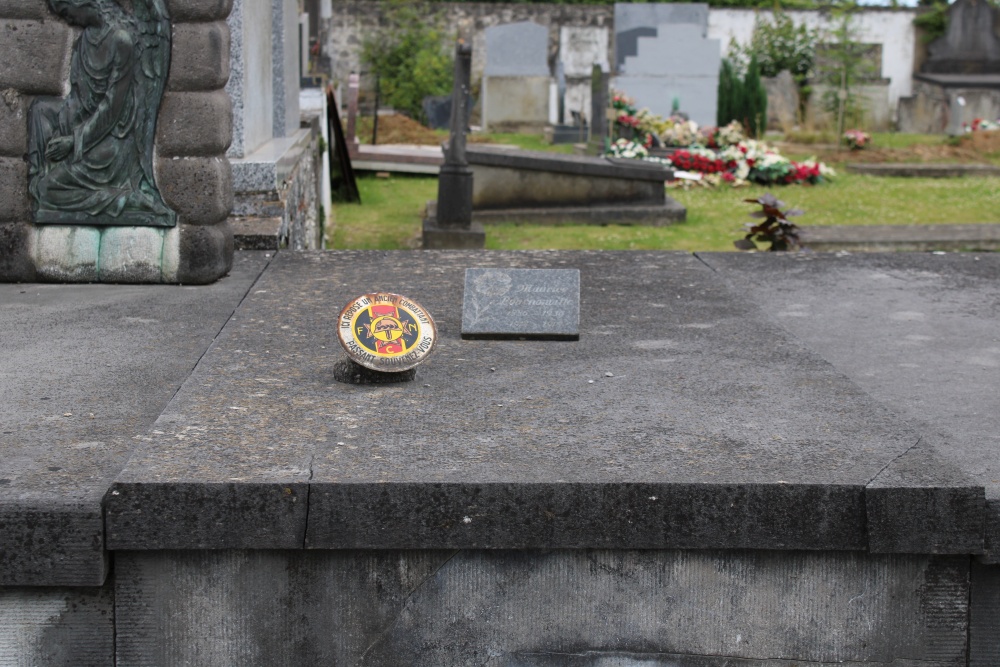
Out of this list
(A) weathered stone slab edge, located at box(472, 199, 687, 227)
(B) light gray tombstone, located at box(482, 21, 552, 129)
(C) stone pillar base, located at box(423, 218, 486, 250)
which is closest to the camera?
(C) stone pillar base, located at box(423, 218, 486, 250)

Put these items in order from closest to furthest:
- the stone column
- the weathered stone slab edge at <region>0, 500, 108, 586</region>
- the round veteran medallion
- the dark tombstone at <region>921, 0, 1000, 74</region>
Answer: the weathered stone slab edge at <region>0, 500, 108, 586</region> → the round veteran medallion → the stone column → the dark tombstone at <region>921, 0, 1000, 74</region>

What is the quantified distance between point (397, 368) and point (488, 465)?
642 millimetres

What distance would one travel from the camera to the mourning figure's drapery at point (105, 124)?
13.9 ft

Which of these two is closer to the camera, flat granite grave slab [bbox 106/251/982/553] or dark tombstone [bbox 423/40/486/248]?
flat granite grave slab [bbox 106/251/982/553]

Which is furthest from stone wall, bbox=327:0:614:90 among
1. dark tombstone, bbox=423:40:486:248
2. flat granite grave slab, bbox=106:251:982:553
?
flat granite grave slab, bbox=106:251:982:553

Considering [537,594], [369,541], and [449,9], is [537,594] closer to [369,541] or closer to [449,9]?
[369,541]

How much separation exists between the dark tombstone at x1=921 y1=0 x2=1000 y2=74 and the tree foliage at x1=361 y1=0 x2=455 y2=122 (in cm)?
979

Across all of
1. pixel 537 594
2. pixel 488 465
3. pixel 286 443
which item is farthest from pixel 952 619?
pixel 286 443

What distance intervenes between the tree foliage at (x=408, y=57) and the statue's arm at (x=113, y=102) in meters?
16.2

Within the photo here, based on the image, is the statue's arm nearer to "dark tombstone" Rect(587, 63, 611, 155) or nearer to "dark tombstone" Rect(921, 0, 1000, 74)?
"dark tombstone" Rect(587, 63, 611, 155)

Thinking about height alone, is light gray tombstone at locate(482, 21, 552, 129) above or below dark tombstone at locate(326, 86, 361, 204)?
above

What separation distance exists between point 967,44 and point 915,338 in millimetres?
21668

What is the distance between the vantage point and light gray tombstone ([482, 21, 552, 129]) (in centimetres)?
1966

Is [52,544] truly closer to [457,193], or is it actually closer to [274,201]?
[274,201]
